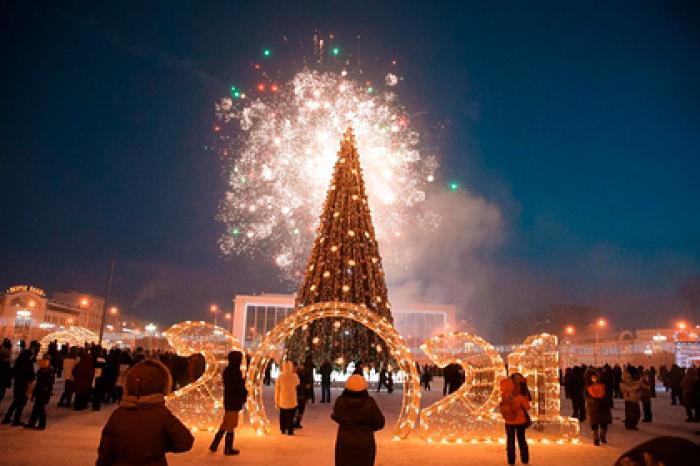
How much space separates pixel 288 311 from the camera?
1746 inches

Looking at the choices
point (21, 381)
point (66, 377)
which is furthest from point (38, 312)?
point (21, 381)

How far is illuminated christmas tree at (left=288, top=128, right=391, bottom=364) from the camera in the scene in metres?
19.8

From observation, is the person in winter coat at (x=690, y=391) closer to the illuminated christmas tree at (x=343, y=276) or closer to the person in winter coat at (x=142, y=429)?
the illuminated christmas tree at (x=343, y=276)

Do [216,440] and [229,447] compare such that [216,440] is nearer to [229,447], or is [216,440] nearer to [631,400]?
[229,447]

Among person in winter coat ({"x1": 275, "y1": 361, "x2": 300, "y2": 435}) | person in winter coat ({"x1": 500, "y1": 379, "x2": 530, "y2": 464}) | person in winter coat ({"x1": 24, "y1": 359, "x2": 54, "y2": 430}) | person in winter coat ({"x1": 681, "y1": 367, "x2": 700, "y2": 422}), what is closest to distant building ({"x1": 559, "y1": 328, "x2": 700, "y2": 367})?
person in winter coat ({"x1": 681, "y1": 367, "x2": 700, "y2": 422})

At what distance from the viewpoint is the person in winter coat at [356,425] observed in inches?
202

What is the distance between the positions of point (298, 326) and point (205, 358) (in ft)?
8.13

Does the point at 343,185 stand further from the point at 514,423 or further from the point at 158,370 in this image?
the point at 158,370

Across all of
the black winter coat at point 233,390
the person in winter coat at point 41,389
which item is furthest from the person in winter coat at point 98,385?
the black winter coat at point 233,390

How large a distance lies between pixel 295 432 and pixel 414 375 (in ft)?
9.34

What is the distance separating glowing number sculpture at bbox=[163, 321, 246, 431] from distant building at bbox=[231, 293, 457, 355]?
2946cm

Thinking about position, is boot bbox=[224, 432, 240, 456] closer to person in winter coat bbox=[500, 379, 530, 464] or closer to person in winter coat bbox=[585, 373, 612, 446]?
person in winter coat bbox=[500, 379, 530, 464]

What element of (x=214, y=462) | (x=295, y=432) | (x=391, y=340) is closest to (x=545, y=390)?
(x=391, y=340)

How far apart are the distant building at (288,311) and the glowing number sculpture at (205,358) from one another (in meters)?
29.5
